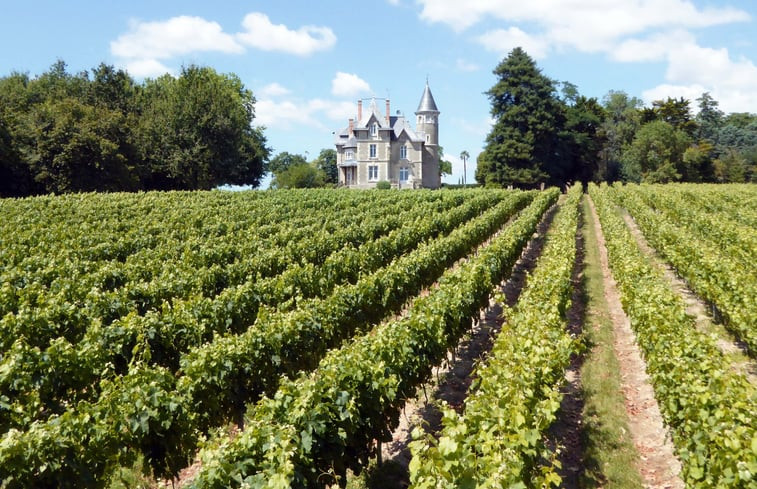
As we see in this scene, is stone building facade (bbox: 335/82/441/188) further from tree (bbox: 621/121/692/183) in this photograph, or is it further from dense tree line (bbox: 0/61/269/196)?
tree (bbox: 621/121/692/183)

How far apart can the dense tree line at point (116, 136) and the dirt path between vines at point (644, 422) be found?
4460cm

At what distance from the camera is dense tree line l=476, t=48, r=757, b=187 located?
6419cm

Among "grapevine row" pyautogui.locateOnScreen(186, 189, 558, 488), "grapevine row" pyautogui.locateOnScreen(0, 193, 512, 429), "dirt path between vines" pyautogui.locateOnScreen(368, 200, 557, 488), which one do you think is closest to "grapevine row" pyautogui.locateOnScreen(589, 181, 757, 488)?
"dirt path between vines" pyautogui.locateOnScreen(368, 200, 557, 488)

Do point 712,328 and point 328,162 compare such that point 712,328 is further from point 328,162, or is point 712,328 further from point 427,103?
point 328,162

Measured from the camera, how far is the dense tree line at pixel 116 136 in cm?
4341

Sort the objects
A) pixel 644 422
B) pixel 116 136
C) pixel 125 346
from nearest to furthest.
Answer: pixel 644 422
pixel 125 346
pixel 116 136

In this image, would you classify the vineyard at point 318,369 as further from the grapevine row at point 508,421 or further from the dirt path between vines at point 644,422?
Result: the dirt path between vines at point 644,422

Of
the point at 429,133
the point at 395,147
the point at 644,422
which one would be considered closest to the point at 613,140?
the point at 429,133

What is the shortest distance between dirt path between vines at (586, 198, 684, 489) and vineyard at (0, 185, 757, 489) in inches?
28.9

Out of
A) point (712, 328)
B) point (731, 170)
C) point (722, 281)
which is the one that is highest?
point (731, 170)

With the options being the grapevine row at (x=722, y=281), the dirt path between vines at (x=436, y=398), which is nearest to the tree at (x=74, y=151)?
the dirt path between vines at (x=436, y=398)

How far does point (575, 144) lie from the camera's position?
2761 inches

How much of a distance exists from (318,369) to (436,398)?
329 centimetres

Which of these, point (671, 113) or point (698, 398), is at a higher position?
point (671, 113)
